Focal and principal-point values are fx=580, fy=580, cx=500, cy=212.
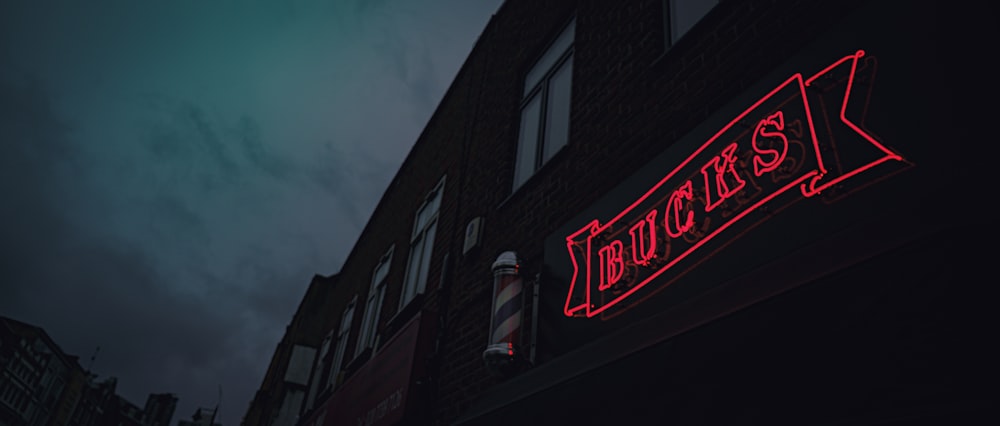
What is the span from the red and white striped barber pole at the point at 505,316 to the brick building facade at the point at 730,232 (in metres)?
0.04

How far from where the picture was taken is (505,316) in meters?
4.45

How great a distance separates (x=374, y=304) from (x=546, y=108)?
234 inches

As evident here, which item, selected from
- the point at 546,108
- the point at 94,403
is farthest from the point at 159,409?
the point at 546,108

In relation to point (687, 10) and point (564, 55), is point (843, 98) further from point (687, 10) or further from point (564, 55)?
point (564, 55)

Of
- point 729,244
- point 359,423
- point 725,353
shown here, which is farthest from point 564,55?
point 359,423

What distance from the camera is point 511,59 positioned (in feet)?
24.0

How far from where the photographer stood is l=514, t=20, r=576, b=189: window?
18.3 feet

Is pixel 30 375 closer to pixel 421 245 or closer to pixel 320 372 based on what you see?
pixel 320 372

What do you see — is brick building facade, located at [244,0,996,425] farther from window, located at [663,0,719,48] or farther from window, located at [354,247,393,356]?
window, located at [354,247,393,356]

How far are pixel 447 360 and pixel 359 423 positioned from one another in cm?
216

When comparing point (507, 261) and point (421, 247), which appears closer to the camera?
point (507, 261)

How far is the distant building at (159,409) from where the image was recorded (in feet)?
288

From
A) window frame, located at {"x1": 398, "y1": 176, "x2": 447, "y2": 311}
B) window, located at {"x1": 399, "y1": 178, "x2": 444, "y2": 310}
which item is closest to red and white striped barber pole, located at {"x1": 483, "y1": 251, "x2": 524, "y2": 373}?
window frame, located at {"x1": 398, "y1": 176, "x2": 447, "y2": 311}

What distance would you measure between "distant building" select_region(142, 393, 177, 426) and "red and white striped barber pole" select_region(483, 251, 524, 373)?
332 ft
